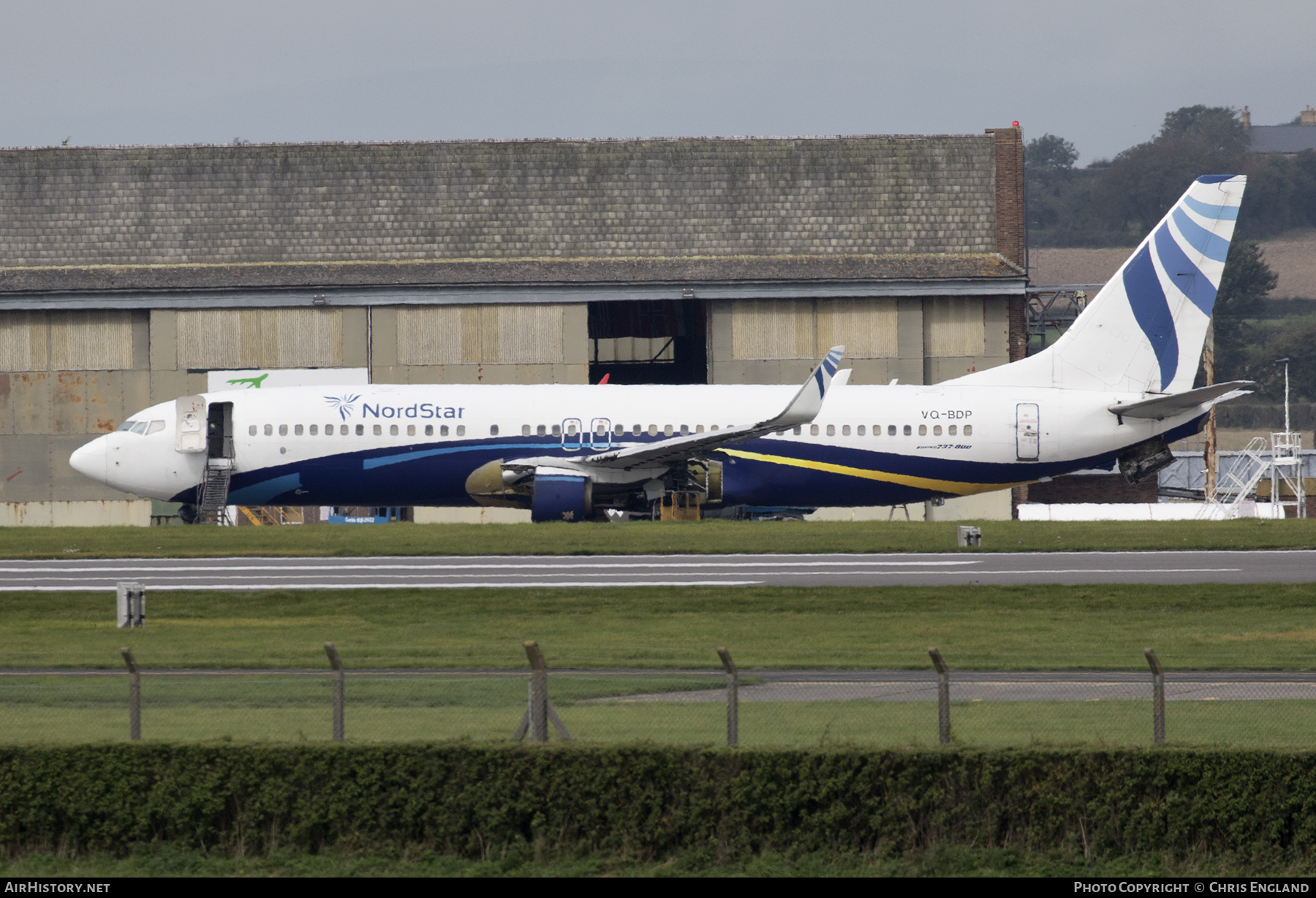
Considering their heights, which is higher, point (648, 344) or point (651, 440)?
point (648, 344)

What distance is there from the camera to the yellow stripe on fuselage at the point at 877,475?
4403 cm

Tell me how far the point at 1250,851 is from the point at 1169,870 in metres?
0.78

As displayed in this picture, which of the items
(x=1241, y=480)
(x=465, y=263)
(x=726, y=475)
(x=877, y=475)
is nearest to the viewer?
(x=726, y=475)

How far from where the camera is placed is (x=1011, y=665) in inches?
722

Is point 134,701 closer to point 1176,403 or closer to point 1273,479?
point 1176,403


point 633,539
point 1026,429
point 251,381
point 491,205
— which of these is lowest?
point 633,539

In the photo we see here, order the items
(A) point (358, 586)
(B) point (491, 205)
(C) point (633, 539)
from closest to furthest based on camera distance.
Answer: (A) point (358, 586) < (C) point (633, 539) < (B) point (491, 205)

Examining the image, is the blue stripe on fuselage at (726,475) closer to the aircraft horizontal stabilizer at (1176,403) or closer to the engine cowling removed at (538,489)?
the engine cowling removed at (538,489)

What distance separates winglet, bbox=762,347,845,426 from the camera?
38.8 meters

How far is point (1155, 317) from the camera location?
46.6m

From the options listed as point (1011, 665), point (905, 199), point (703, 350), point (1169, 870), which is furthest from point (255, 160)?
point (1169, 870)

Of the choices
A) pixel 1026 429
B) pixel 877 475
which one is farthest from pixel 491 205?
pixel 1026 429

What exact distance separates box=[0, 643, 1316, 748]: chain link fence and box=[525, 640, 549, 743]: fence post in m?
0.02

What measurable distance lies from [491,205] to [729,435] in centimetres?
2372
